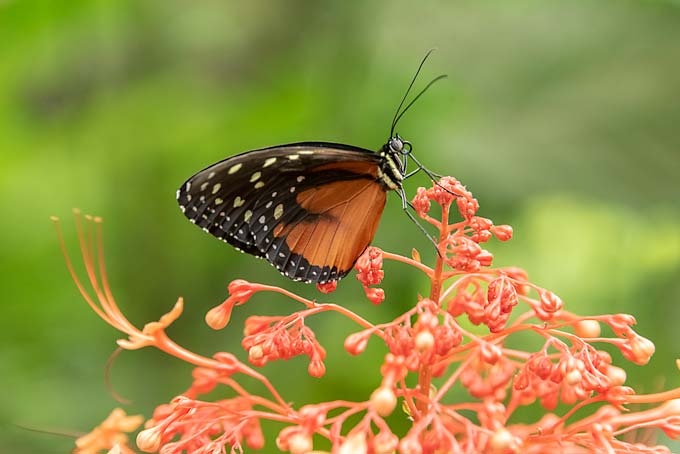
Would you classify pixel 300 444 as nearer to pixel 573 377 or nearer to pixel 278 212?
pixel 573 377

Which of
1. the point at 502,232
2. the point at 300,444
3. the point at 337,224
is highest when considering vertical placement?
the point at 502,232

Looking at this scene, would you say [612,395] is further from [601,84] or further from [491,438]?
[601,84]

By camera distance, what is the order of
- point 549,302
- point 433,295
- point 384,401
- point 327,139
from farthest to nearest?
point 327,139, point 433,295, point 549,302, point 384,401

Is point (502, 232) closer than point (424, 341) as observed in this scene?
No

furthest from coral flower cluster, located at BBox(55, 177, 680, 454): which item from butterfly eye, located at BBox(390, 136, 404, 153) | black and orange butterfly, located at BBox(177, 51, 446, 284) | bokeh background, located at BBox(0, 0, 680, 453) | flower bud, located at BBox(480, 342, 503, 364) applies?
bokeh background, located at BBox(0, 0, 680, 453)

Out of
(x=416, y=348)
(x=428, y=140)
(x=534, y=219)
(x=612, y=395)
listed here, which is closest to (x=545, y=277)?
(x=534, y=219)

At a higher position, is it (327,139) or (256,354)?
(327,139)

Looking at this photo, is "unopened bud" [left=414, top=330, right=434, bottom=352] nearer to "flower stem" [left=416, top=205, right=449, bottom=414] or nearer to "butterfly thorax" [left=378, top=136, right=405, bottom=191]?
"flower stem" [left=416, top=205, right=449, bottom=414]

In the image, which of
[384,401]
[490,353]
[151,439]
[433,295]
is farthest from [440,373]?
[151,439]
